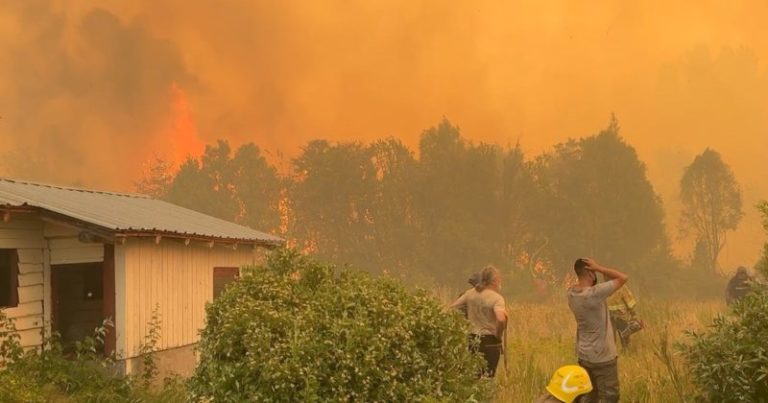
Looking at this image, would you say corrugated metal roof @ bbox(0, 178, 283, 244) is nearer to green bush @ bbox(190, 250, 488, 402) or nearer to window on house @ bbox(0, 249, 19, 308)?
window on house @ bbox(0, 249, 19, 308)

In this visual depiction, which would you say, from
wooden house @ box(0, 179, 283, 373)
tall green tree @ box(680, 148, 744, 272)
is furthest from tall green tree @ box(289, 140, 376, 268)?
Result: wooden house @ box(0, 179, 283, 373)

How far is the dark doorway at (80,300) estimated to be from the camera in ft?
44.2

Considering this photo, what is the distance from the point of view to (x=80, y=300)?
13.7 meters

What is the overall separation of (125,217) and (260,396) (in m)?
7.59

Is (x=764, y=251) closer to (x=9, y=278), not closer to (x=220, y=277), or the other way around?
(x=220, y=277)

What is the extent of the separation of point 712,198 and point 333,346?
56328mm

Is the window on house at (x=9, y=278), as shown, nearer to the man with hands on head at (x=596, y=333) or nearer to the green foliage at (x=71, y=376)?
the green foliage at (x=71, y=376)

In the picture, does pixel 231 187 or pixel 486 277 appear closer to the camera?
pixel 486 277

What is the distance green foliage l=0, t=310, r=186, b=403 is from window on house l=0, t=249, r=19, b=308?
1.78 feet

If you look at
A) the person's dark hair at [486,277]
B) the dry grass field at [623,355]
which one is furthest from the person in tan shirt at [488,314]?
the dry grass field at [623,355]

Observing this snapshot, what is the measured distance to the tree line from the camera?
161 feet

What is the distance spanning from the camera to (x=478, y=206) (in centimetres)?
5209

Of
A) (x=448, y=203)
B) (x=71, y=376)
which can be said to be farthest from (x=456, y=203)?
(x=71, y=376)

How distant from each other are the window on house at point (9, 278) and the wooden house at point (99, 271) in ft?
0.05
